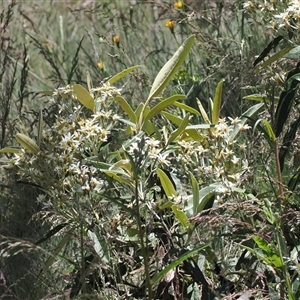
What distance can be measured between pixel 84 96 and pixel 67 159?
23cm

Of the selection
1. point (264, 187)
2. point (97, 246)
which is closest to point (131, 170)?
point (97, 246)

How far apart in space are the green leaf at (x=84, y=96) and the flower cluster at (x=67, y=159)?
3 centimetres

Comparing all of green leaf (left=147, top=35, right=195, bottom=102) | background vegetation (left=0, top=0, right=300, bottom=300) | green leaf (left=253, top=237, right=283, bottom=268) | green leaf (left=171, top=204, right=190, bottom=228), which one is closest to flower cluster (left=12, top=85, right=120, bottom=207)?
background vegetation (left=0, top=0, right=300, bottom=300)

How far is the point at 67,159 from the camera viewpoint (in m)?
2.32

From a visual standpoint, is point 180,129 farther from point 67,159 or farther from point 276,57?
point 276,57

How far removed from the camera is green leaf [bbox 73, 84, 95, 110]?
7.93 ft

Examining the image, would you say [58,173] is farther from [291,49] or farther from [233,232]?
[291,49]

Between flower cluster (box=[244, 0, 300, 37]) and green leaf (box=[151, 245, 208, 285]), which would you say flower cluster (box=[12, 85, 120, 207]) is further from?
flower cluster (box=[244, 0, 300, 37])

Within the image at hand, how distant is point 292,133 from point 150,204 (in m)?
0.51

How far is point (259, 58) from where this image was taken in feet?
8.65

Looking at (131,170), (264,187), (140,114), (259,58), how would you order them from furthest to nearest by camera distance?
(264,187) → (259,58) → (140,114) → (131,170)

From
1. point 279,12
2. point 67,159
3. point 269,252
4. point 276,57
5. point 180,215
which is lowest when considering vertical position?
point 269,252

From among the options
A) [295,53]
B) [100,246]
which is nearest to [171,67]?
[295,53]

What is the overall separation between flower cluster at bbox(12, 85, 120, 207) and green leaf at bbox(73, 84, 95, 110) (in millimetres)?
30
